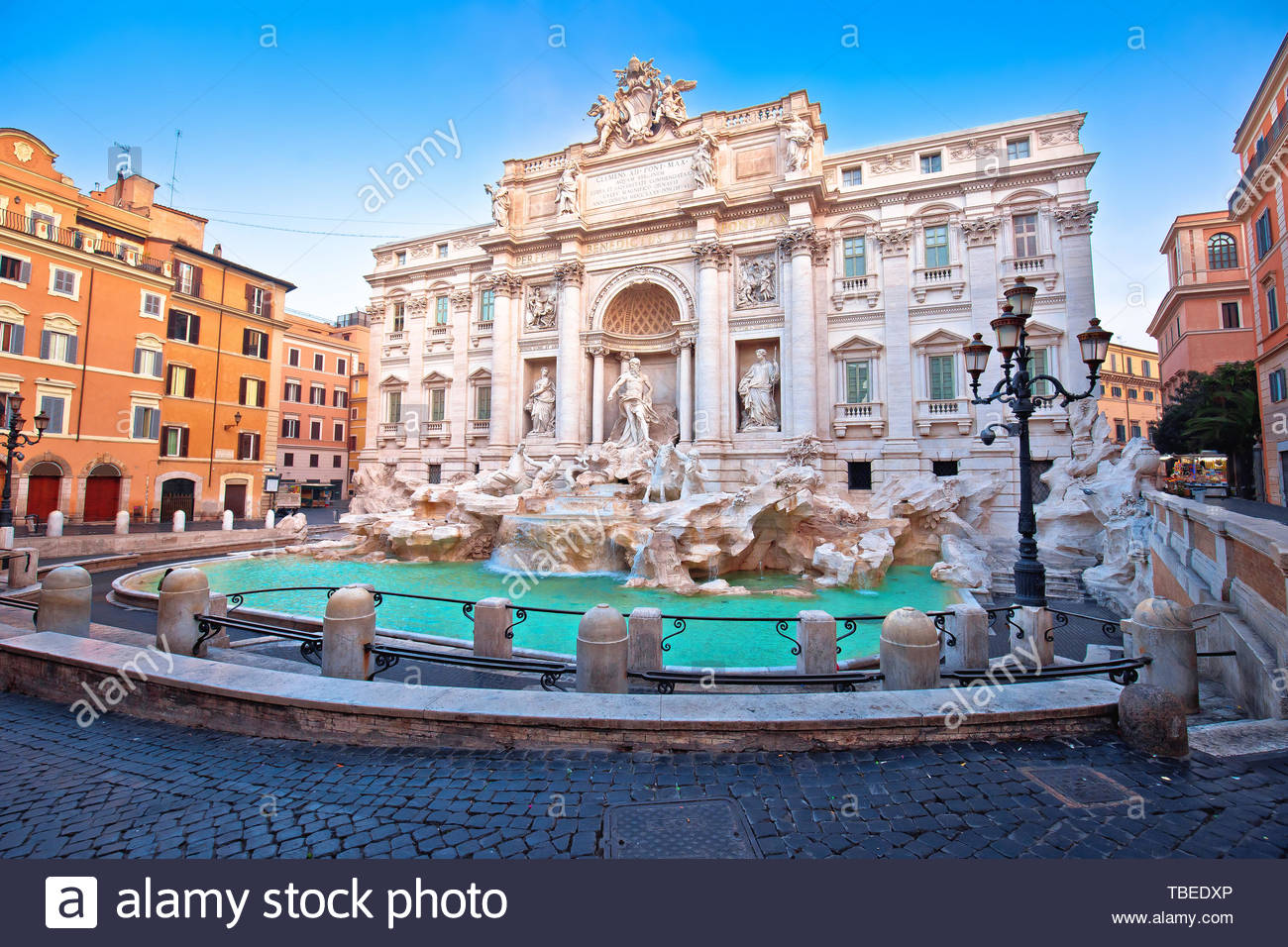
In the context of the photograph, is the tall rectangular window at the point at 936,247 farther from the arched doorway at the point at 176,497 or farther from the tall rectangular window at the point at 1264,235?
the arched doorway at the point at 176,497

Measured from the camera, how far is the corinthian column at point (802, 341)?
71.6 feet

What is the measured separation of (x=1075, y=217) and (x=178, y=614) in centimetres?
2741

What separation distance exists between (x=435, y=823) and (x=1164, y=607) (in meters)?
6.32

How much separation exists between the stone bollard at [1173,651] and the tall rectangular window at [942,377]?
1809cm

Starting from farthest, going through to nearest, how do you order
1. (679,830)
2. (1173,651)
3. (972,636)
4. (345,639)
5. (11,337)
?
(11,337) < (972,636) < (345,639) < (1173,651) < (679,830)

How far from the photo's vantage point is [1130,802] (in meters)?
3.44

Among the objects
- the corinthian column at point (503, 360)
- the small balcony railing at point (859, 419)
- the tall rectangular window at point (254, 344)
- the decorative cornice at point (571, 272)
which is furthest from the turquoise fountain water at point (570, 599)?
the tall rectangular window at point (254, 344)

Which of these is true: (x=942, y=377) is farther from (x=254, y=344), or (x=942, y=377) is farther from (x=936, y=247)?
(x=254, y=344)

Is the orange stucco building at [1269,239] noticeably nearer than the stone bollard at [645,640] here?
No

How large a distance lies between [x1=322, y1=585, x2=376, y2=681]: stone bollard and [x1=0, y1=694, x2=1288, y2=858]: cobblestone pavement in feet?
3.27

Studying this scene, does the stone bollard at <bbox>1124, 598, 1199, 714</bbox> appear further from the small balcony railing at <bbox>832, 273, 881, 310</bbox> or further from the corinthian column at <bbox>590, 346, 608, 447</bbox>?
the corinthian column at <bbox>590, 346, 608, 447</bbox>

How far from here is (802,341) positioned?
22031mm

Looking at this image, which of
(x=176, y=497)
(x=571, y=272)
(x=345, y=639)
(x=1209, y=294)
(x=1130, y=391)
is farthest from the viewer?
(x=1130, y=391)

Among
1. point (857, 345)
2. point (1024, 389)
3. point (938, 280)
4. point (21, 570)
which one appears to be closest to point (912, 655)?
point (1024, 389)
